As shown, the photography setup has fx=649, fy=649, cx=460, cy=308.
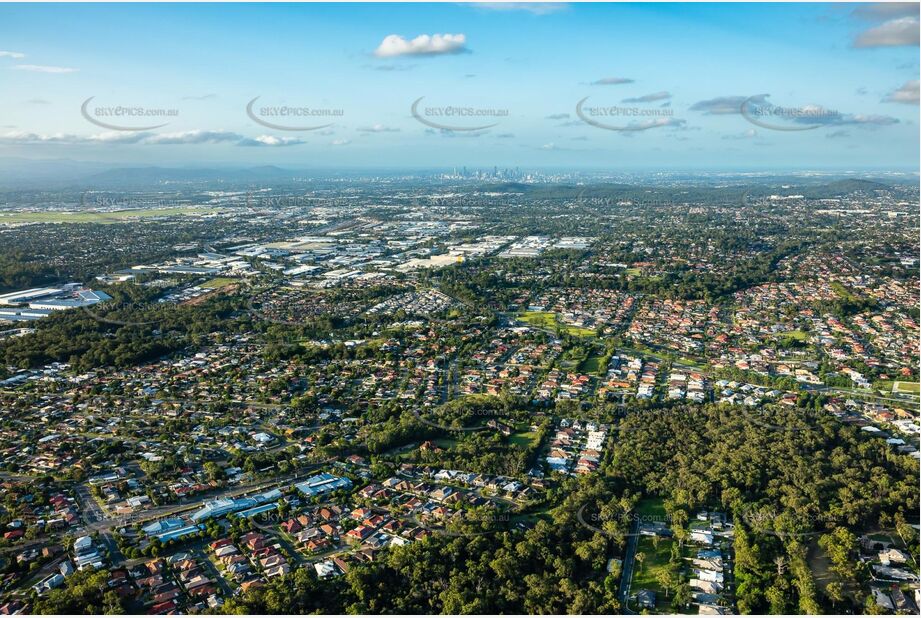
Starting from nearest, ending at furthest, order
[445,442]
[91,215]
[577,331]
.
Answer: [445,442]
[577,331]
[91,215]

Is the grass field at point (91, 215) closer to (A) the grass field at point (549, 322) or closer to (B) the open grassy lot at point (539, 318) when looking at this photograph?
(B) the open grassy lot at point (539, 318)

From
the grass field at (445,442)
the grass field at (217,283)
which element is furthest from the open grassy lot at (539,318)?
the grass field at (217,283)

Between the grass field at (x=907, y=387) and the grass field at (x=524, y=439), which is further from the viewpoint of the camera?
the grass field at (x=907, y=387)

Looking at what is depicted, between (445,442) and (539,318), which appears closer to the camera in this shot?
(445,442)

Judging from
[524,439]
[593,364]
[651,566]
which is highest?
[593,364]

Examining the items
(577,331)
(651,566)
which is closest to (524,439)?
(651,566)

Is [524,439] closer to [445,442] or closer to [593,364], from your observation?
[445,442]
